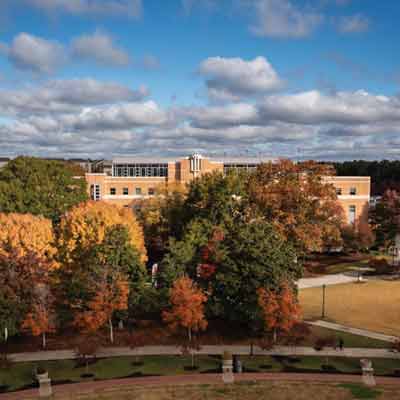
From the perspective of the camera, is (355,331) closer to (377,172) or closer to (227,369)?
(227,369)

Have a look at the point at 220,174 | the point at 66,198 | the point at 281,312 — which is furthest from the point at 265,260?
the point at 66,198

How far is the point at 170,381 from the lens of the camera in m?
22.2

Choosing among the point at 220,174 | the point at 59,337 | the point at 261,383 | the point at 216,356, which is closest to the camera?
the point at 261,383

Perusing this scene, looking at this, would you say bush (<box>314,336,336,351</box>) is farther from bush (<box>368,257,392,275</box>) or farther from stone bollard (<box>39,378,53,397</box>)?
bush (<box>368,257,392,275</box>)

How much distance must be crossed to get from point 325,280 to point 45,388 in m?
31.9

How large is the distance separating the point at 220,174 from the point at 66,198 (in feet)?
54.8

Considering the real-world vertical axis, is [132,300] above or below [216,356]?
above

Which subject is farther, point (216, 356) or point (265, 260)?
point (265, 260)

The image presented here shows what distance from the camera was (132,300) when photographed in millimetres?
28312

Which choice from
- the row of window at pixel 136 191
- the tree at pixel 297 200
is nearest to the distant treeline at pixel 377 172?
the row of window at pixel 136 191

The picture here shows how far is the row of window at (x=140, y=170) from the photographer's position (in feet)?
238

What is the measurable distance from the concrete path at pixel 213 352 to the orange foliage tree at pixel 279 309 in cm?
170

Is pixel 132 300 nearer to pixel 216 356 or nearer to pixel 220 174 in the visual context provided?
pixel 216 356

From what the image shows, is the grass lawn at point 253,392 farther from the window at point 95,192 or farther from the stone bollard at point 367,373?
the window at point 95,192
